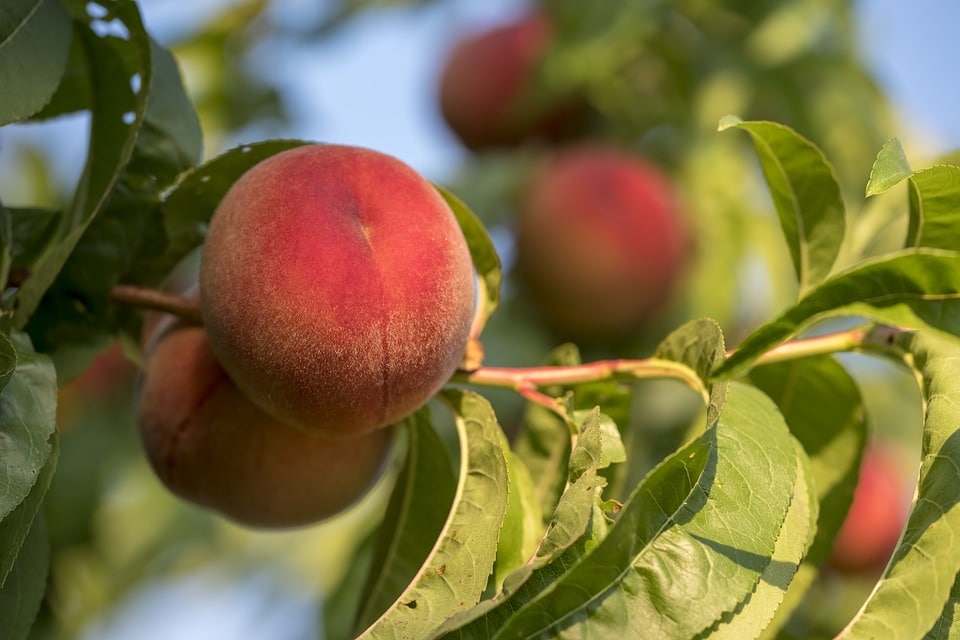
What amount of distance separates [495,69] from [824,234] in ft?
6.38

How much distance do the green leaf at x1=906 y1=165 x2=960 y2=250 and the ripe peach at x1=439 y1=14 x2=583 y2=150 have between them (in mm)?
1861

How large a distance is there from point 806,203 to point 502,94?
1.92 metres

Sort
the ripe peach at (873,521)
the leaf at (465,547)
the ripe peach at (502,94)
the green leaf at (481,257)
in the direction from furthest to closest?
the ripe peach at (502,94) < the ripe peach at (873,521) < the green leaf at (481,257) < the leaf at (465,547)

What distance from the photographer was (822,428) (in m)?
1.16

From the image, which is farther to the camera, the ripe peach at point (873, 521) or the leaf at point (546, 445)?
the ripe peach at point (873, 521)

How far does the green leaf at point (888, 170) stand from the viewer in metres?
0.76

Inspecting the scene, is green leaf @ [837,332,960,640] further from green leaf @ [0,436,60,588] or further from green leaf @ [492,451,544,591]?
green leaf @ [0,436,60,588]

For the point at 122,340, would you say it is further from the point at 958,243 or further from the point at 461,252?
the point at 958,243

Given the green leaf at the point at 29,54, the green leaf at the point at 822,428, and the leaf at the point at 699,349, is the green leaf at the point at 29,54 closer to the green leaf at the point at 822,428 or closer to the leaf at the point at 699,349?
the leaf at the point at 699,349

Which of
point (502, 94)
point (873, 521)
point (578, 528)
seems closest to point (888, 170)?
point (578, 528)

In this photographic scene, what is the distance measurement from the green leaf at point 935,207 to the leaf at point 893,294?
0.39 feet

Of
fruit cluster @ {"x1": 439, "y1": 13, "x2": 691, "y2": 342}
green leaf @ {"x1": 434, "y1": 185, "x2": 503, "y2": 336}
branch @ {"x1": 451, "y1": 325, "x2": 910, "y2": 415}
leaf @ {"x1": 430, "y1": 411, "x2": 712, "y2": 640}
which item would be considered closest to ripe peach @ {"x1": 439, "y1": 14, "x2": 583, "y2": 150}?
fruit cluster @ {"x1": 439, "y1": 13, "x2": 691, "y2": 342}

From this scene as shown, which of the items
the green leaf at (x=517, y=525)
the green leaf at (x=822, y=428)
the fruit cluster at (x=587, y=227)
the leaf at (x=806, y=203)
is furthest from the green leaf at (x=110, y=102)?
the fruit cluster at (x=587, y=227)

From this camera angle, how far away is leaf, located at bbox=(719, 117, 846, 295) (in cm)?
102
